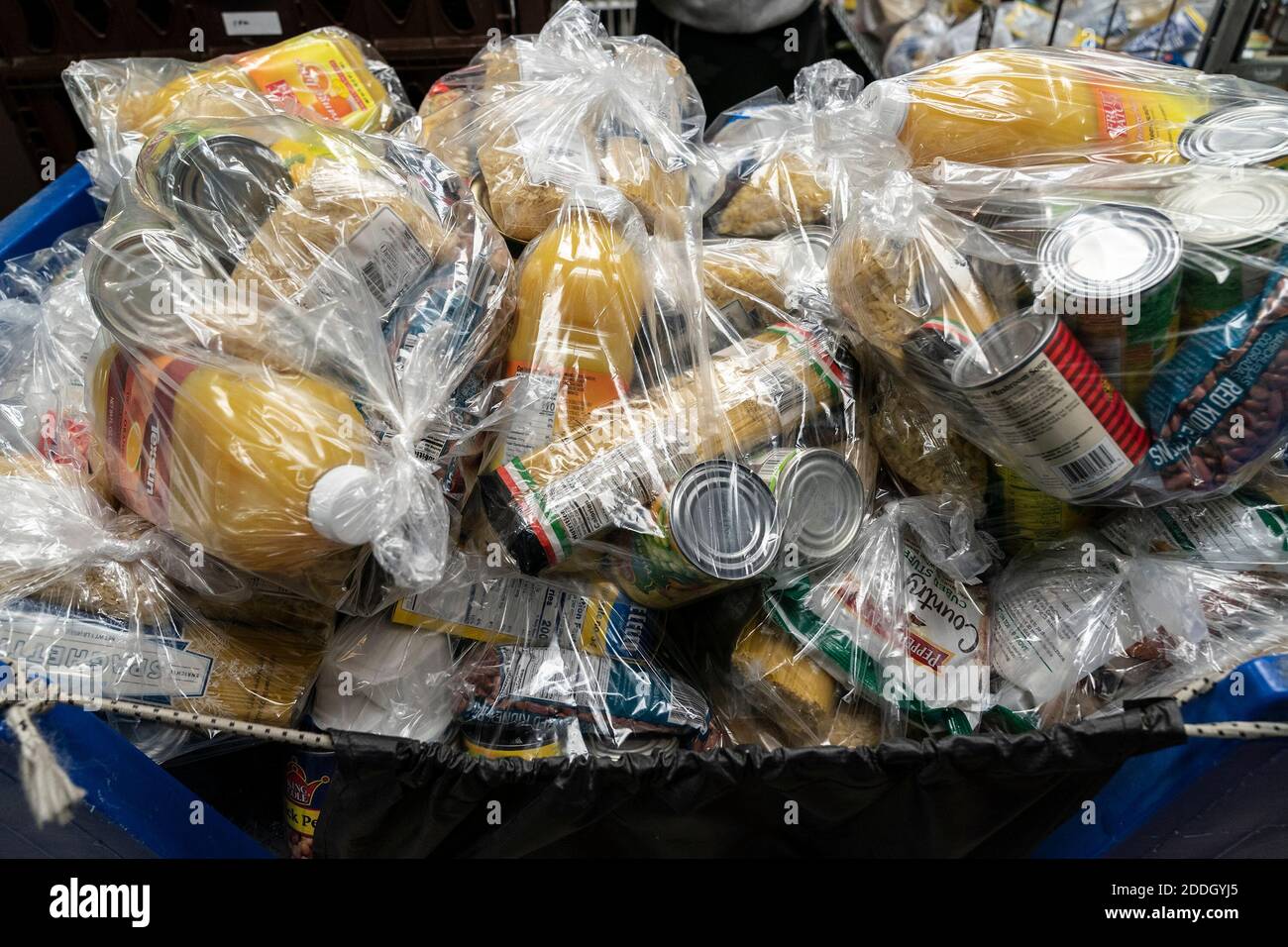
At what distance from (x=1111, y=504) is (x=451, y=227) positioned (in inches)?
30.5

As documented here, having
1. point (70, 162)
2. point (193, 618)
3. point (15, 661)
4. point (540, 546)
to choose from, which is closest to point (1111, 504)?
point (540, 546)

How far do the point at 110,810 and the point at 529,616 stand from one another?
434 millimetres

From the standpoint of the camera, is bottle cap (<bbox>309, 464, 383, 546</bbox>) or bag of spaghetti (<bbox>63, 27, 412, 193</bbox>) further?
bag of spaghetti (<bbox>63, 27, 412, 193</bbox>)

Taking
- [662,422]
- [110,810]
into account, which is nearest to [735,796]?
[662,422]

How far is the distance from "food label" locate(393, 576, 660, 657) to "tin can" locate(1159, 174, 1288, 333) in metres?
0.63

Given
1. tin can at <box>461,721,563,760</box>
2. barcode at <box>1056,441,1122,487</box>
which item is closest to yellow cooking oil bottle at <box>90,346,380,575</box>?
tin can at <box>461,721,563,760</box>

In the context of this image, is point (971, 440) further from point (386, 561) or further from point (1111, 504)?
point (386, 561)

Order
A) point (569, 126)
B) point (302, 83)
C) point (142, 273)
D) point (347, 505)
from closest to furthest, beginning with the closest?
point (347, 505) < point (142, 273) < point (569, 126) < point (302, 83)

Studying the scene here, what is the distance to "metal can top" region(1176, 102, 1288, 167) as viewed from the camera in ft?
3.07

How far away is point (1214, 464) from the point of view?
0.90 m

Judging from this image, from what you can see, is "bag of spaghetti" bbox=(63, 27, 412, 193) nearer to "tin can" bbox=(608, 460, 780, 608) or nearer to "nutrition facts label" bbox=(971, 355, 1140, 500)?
"tin can" bbox=(608, 460, 780, 608)

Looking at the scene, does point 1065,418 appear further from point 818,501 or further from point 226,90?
point 226,90

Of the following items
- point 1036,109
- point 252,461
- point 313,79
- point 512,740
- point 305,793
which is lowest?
point 305,793

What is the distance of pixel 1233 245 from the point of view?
0.85 meters
